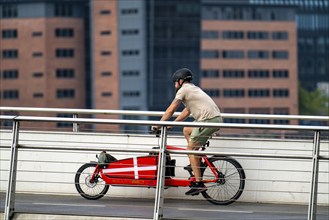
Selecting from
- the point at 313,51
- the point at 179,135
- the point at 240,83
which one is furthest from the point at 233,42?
the point at 179,135

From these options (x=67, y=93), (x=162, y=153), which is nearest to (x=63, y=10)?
(x=67, y=93)

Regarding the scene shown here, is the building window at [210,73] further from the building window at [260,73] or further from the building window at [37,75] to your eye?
the building window at [37,75]

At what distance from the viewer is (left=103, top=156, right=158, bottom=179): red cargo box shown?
41.7 feet

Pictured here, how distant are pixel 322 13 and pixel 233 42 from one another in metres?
23.0

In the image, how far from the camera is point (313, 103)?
15038cm

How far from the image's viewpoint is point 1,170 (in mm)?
12398

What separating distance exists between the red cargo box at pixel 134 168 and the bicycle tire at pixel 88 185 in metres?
0.17

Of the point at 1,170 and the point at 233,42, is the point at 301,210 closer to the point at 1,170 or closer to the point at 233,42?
the point at 1,170

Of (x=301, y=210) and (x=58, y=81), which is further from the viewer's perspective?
(x=58, y=81)

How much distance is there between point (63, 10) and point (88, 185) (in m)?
141

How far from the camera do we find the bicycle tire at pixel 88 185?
493 inches

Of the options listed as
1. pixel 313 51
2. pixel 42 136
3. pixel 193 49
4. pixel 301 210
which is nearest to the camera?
pixel 301 210

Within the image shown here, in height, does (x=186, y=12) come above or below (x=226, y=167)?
above

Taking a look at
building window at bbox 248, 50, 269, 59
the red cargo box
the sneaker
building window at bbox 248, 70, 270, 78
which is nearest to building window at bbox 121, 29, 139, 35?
building window at bbox 248, 50, 269, 59
